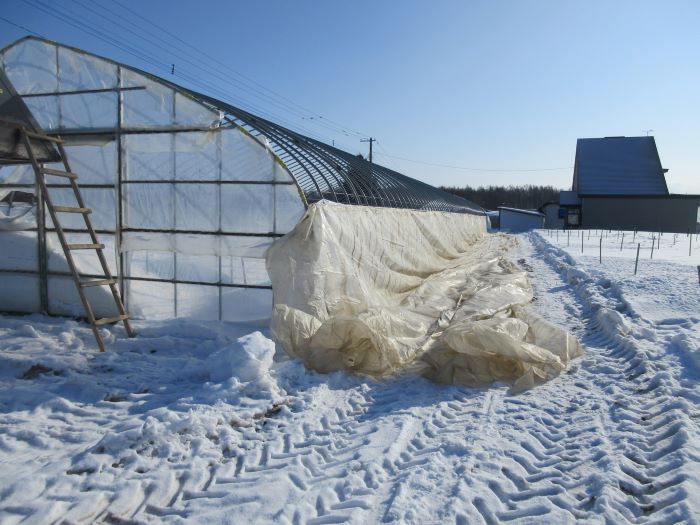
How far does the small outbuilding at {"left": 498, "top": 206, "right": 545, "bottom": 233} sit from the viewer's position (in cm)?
4328

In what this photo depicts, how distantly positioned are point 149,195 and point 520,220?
4262 cm

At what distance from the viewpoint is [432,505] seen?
2.86m

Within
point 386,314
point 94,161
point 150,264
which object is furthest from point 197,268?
point 386,314

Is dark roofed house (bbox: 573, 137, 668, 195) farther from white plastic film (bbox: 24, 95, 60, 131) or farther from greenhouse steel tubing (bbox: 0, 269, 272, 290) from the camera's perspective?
white plastic film (bbox: 24, 95, 60, 131)

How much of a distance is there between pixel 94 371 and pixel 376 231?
5.05 metres

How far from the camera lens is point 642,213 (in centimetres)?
3484

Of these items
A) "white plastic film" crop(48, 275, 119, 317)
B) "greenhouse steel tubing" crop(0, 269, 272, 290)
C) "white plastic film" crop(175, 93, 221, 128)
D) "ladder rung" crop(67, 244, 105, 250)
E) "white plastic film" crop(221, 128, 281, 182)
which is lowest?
"white plastic film" crop(48, 275, 119, 317)

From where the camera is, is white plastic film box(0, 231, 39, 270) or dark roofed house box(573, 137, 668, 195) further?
dark roofed house box(573, 137, 668, 195)

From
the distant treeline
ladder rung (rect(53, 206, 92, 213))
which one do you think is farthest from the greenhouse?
the distant treeline

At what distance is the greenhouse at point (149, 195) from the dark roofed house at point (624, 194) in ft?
112

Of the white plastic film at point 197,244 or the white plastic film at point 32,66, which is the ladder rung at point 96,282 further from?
the white plastic film at point 32,66

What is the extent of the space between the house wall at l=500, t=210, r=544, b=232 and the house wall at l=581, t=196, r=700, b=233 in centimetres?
677

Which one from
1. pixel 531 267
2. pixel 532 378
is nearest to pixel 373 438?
pixel 532 378

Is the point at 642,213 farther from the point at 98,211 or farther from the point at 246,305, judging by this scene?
the point at 98,211
